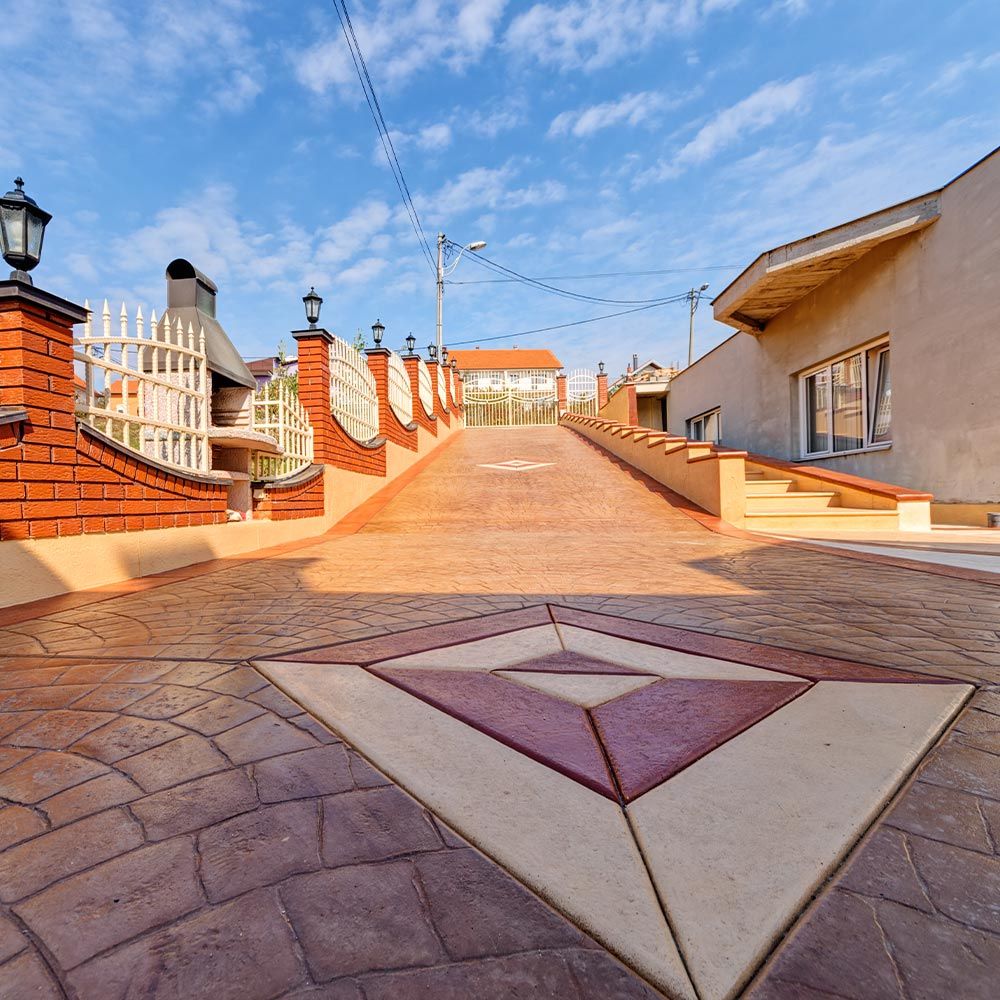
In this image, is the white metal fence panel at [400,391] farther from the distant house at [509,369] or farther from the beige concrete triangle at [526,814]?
the distant house at [509,369]

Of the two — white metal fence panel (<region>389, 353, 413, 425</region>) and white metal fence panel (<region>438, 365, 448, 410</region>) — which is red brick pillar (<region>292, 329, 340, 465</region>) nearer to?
white metal fence panel (<region>389, 353, 413, 425</region>)

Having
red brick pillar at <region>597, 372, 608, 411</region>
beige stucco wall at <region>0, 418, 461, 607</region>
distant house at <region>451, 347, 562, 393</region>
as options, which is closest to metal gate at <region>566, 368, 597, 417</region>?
red brick pillar at <region>597, 372, 608, 411</region>

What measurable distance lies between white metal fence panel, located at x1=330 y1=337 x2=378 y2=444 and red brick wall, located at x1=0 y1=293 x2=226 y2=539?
3.47 m

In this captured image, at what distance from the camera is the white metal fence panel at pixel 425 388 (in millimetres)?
12073

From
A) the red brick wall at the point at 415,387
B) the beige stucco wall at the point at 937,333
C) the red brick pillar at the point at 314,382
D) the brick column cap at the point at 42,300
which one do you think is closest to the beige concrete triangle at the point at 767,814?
the brick column cap at the point at 42,300

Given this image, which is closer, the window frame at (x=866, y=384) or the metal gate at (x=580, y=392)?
the window frame at (x=866, y=384)

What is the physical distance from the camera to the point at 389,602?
3051mm

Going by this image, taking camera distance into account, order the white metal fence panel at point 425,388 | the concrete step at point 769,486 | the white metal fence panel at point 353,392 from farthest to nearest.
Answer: the white metal fence panel at point 425,388, the concrete step at point 769,486, the white metal fence panel at point 353,392

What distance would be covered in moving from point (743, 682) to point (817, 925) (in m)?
1.02

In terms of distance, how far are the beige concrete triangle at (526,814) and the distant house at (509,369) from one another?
1740 inches

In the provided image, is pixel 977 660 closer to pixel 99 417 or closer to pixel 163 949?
pixel 163 949

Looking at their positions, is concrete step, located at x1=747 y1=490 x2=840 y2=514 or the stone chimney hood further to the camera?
concrete step, located at x1=747 y1=490 x2=840 y2=514

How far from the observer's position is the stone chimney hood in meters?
5.34

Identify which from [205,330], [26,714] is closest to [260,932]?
[26,714]
